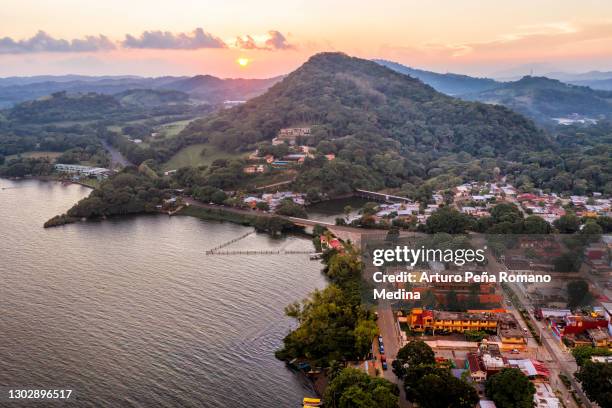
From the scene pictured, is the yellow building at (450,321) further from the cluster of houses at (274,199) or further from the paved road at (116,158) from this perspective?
the paved road at (116,158)

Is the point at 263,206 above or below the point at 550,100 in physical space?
below

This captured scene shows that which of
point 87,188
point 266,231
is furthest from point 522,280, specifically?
point 87,188

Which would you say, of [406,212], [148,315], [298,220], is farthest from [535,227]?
[148,315]

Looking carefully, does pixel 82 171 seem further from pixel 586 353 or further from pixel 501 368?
pixel 586 353

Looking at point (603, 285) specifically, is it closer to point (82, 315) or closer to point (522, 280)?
point (522, 280)

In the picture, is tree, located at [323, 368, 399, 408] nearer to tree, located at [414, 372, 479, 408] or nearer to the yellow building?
tree, located at [414, 372, 479, 408]
